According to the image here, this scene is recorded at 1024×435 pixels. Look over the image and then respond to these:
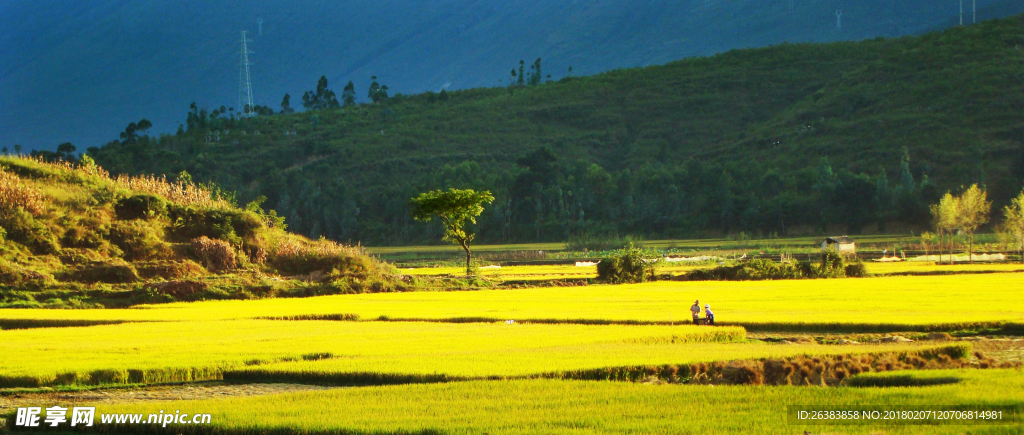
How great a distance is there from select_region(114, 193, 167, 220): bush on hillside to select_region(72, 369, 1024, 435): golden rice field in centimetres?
3282

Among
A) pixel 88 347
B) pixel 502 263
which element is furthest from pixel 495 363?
pixel 502 263

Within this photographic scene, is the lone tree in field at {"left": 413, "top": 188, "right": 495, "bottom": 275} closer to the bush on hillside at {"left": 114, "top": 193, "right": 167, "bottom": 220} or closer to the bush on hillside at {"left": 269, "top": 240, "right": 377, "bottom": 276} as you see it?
the bush on hillside at {"left": 269, "top": 240, "right": 377, "bottom": 276}

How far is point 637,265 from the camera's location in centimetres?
4591

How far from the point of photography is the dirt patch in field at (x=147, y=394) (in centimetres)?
1426

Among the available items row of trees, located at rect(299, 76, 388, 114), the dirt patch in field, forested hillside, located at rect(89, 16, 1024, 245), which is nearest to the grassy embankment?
the dirt patch in field

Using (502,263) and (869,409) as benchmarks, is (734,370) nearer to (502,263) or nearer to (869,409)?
(869,409)

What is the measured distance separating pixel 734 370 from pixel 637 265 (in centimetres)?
3061

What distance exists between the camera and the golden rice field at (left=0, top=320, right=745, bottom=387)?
15812mm

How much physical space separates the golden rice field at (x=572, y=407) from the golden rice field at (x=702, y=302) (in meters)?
9.98

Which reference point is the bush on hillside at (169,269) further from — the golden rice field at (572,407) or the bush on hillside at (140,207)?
the golden rice field at (572,407)

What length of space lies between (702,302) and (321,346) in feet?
49.9

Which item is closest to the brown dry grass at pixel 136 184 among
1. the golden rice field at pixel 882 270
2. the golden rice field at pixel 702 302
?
the golden rice field at pixel 882 270

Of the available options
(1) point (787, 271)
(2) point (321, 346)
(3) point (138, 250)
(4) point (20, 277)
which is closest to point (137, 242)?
(3) point (138, 250)

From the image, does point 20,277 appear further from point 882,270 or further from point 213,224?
point 882,270
